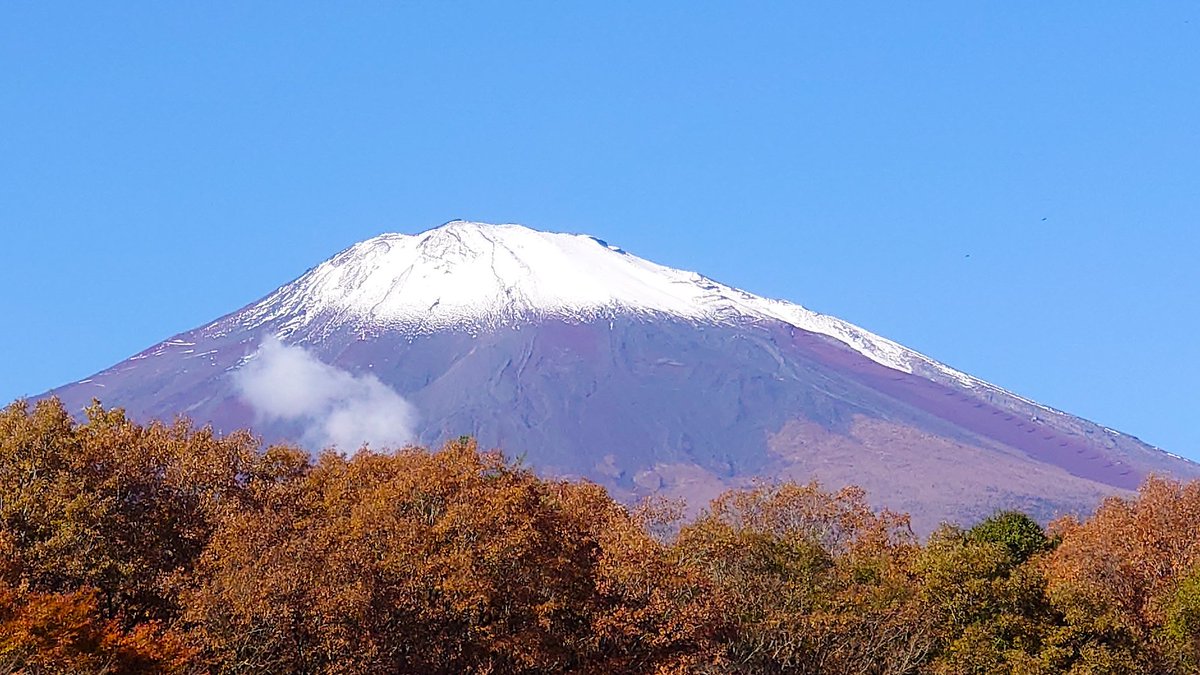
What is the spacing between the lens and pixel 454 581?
3538 cm

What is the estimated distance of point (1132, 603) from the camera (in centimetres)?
4822

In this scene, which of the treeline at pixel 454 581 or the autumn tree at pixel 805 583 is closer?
the treeline at pixel 454 581

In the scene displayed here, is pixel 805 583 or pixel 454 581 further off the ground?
pixel 454 581

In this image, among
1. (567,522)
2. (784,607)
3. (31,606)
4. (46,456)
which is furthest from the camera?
(784,607)

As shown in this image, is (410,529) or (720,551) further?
(720,551)

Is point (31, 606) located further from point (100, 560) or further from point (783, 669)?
point (783, 669)

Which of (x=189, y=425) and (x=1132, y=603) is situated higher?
(x=189, y=425)

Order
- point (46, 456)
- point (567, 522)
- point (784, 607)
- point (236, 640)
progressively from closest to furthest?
1. point (236, 640)
2. point (46, 456)
3. point (567, 522)
4. point (784, 607)

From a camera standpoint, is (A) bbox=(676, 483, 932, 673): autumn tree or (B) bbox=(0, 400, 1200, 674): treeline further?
(A) bbox=(676, 483, 932, 673): autumn tree

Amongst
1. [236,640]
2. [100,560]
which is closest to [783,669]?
[236,640]

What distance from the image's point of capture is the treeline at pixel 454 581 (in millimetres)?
34781

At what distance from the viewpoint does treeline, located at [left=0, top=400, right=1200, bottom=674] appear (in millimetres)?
34781

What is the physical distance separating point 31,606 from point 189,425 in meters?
12.1

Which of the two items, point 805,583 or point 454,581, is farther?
point 805,583
